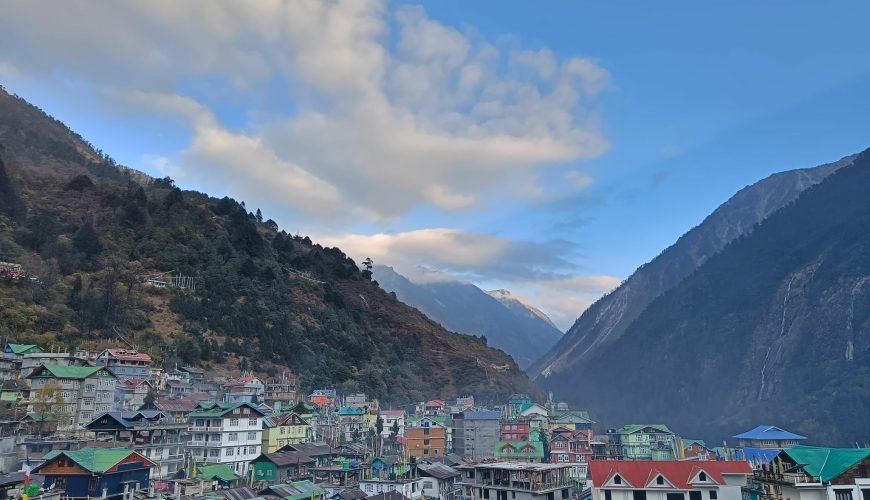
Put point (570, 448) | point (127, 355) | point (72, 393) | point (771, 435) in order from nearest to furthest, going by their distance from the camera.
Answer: point (72, 393) < point (771, 435) < point (570, 448) < point (127, 355)

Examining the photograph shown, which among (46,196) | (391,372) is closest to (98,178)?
(46,196)

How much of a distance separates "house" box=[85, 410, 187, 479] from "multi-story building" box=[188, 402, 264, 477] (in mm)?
2258

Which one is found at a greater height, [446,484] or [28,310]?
[28,310]

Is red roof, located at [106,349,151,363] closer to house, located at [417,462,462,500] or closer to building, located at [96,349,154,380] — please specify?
building, located at [96,349,154,380]

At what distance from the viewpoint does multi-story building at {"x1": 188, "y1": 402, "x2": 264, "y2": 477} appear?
177 feet

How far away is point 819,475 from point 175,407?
181 feet

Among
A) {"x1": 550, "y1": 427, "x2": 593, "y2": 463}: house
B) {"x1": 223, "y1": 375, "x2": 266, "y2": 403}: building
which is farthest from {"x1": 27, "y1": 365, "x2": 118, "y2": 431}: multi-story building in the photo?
{"x1": 550, "y1": 427, "x2": 593, "y2": 463}: house

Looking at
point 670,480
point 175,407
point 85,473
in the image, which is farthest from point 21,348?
point 670,480

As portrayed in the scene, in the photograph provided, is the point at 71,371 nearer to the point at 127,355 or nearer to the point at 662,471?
the point at 127,355

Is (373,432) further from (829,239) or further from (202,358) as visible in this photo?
(829,239)

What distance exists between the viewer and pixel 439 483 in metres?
54.0

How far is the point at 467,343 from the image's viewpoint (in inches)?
6063

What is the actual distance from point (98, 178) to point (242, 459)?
392 ft

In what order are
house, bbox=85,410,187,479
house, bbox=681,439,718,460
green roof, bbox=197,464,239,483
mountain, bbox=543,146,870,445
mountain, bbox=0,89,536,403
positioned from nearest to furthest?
Result: 1. house, bbox=85,410,187,479
2. green roof, bbox=197,464,239,483
3. house, bbox=681,439,718,460
4. mountain, bbox=0,89,536,403
5. mountain, bbox=543,146,870,445
